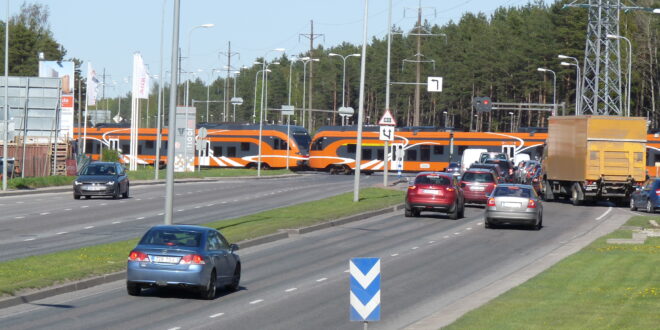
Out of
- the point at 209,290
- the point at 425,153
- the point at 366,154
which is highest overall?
the point at 425,153

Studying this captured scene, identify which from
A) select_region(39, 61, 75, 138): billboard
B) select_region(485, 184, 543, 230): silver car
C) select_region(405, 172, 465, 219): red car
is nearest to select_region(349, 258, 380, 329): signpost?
select_region(485, 184, 543, 230): silver car

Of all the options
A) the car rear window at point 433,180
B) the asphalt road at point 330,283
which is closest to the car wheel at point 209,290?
the asphalt road at point 330,283

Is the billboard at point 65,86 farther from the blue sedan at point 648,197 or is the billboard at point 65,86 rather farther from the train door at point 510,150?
the blue sedan at point 648,197

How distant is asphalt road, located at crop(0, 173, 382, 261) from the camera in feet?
99.7

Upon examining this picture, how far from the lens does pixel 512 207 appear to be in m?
36.9

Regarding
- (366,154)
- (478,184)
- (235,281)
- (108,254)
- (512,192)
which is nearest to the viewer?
(235,281)

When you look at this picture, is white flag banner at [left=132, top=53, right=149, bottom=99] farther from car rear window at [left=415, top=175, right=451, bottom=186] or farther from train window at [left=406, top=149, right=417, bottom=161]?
car rear window at [left=415, top=175, right=451, bottom=186]

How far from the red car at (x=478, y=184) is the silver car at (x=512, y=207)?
969 centimetres

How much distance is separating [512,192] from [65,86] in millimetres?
39410

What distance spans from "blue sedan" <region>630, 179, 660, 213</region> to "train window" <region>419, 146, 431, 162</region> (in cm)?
3454

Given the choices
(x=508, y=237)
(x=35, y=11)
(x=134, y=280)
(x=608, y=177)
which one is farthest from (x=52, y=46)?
(x=134, y=280)

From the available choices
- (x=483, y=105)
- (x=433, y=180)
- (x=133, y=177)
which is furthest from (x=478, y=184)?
(x=483, y=105)

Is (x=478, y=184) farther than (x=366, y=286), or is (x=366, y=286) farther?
(x=478, y=184)

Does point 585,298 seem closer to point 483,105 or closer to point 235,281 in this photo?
point 235,281
